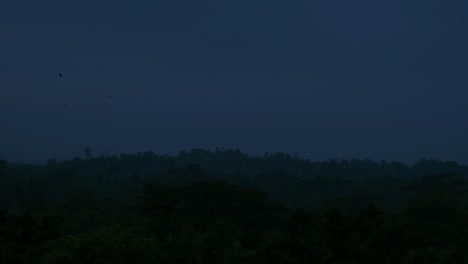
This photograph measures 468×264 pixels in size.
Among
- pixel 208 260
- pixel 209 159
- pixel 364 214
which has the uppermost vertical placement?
pixel 209 159

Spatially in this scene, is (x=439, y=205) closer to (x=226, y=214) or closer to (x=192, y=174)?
(x=226, y=214)

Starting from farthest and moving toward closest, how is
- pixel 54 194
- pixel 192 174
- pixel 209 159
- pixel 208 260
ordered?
pixel 209 159 < pixel 192 174 < pixel 54 194 < pixel 208 260

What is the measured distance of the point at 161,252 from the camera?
2214 centimetres

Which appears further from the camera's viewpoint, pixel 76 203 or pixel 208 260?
pixel 76 203

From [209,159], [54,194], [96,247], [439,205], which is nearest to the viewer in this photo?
[96,247]

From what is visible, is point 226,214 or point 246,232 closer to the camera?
point 246,232

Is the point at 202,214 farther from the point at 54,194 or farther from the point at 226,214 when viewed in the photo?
the point at 54,194

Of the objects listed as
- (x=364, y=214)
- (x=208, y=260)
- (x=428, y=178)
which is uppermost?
(x=428, y=178)

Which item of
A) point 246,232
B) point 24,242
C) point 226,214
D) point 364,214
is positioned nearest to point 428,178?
point 226,214

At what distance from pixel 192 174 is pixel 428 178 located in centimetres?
4131

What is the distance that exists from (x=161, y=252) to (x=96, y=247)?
3994 mm

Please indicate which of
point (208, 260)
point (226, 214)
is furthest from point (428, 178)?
point (208, 260)

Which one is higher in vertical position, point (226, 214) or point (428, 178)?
point (428, 178)

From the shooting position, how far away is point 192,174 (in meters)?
88.9
